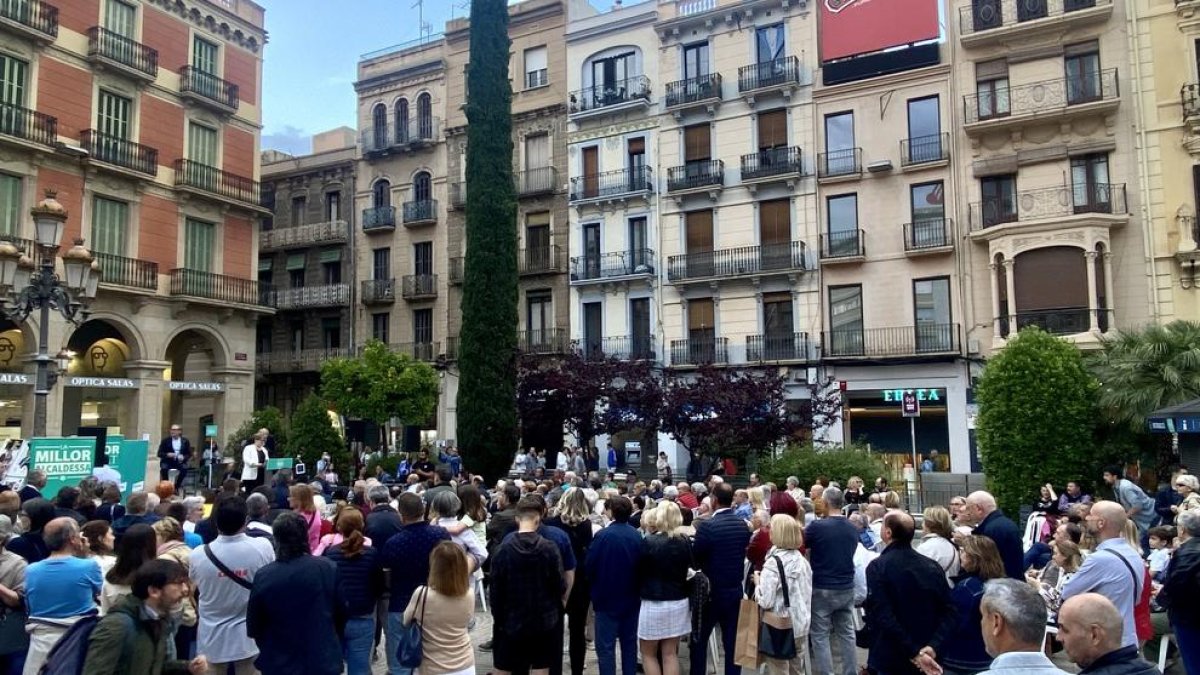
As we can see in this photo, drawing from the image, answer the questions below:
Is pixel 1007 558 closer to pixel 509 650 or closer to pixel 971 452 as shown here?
pixel 509 650

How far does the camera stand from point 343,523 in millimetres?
6891

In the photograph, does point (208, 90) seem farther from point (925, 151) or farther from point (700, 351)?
point (925, 151)

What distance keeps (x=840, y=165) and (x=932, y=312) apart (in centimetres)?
593

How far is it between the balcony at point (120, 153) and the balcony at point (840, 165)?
22.3 m

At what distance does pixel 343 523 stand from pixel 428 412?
24.7m

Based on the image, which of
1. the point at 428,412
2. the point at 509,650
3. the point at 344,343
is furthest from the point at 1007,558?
the point at 344,343

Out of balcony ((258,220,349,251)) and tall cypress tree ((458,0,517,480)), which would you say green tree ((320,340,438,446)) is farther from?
tall cypress tree ((458,0,517,480))

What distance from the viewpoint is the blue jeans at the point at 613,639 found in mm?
7797

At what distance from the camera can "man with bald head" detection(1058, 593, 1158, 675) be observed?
11.8 ft

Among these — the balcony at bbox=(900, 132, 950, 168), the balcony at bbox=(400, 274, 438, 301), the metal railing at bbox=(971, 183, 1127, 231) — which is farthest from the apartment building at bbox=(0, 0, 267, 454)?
the metal railing at bbox=(971, 183, 1127, 231)

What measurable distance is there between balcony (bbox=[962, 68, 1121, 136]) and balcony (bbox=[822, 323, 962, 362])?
6.39 meters

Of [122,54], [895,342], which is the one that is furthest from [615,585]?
[122,54]

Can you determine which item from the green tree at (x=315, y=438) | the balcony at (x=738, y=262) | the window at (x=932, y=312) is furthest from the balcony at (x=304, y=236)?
the window at (x=932, y=312)

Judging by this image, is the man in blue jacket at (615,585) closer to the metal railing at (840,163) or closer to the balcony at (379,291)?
the metal railing at (840,163)
